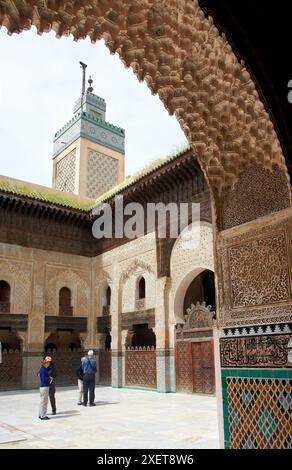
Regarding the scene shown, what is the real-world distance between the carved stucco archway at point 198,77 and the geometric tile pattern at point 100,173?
15.9 meters

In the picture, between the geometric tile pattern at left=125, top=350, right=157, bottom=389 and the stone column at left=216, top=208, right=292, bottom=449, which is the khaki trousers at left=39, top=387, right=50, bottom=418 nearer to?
the stone column at left=216, top=208, right=292, bottom=449

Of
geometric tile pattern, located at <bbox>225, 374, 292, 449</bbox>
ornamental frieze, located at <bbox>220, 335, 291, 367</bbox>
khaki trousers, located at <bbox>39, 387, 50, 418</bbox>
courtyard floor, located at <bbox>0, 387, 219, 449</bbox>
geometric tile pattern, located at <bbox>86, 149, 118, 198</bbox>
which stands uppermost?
geometric tile pattern, located at <bbox>86, 149, 118, 198</bbox>

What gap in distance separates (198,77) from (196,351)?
8617mm

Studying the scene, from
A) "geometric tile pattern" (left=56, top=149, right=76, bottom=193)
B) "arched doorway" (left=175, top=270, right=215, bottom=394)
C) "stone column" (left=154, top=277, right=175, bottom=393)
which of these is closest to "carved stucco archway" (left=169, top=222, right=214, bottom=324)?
"stone column" (left=154, top=277, right=175, bottom=393)

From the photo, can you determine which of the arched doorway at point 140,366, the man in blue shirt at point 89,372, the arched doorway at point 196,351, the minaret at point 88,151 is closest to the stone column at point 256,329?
the man in blue shirt at point 89,372

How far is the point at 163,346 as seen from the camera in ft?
37.8

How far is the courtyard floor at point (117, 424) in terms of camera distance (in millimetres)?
5226

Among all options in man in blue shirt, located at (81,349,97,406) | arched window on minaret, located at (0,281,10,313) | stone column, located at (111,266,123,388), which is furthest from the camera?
stone column, located at (111,266,123,388)

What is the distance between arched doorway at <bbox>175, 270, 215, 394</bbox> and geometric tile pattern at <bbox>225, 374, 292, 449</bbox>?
7.10 meters

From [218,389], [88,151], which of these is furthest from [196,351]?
→ [88,151]

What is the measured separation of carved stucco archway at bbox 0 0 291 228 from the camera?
2.62 meters

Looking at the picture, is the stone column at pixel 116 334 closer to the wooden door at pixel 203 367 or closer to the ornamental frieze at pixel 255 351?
the wooden door at pixel 203 367

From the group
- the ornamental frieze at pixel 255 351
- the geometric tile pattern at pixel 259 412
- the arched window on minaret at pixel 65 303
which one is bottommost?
the geometric tile pattern at pixel 259 412

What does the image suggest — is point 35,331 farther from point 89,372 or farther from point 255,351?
point 255,351
